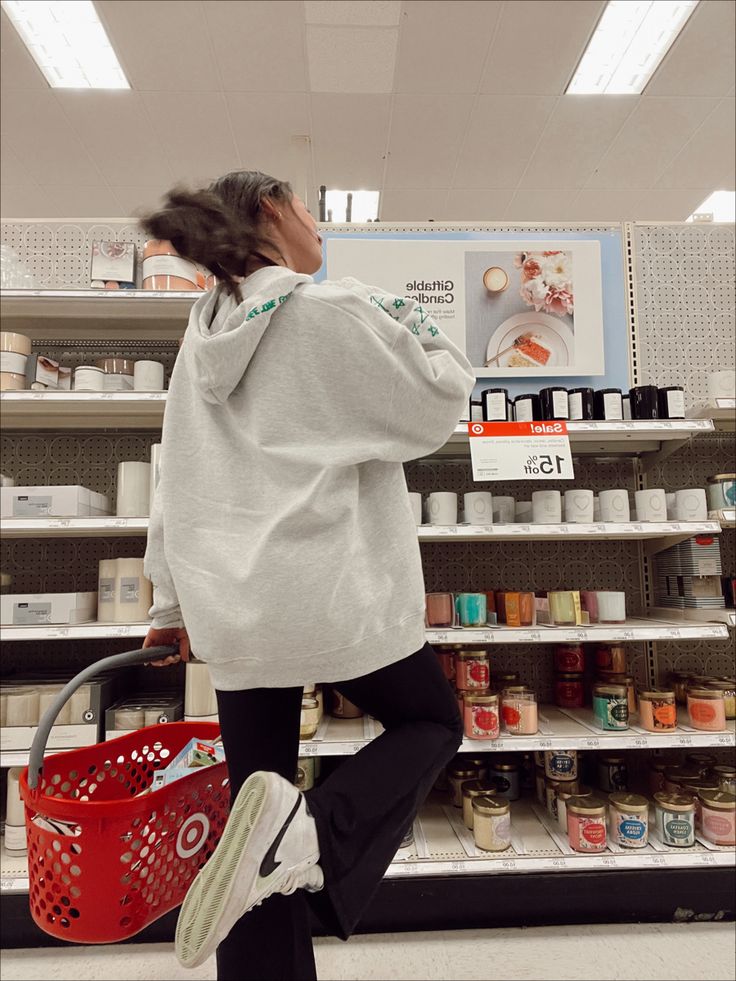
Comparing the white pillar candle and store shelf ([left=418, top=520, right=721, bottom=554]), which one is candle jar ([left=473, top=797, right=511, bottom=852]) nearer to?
store shelf ([left=418, top=520, right=721, bottom=554])

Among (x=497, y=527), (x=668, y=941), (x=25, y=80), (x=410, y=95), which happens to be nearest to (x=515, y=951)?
(x=668, y=941)

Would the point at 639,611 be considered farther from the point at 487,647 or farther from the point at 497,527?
the point at 497,527

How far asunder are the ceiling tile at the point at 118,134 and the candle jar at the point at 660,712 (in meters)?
4.02

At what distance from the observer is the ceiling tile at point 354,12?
3.00 meters

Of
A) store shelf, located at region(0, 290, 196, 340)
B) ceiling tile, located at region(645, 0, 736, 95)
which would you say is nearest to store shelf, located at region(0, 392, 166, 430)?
store shelf, located at region(0, 290, 196, 340)

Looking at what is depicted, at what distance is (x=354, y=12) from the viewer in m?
3.04

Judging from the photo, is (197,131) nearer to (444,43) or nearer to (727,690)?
(444,43)

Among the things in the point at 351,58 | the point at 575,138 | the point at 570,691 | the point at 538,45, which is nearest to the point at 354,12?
the point at 351,58

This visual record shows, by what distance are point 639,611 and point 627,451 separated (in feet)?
2.02

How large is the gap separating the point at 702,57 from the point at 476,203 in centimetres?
170

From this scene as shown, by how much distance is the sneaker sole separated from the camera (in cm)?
77

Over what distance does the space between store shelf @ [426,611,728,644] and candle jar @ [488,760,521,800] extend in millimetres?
602

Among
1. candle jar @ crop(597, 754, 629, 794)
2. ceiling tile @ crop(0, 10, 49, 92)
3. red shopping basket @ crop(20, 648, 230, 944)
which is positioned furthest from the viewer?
ceiling tile @ crop(0, 10, 49, 92)

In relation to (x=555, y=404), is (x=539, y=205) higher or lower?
higher
